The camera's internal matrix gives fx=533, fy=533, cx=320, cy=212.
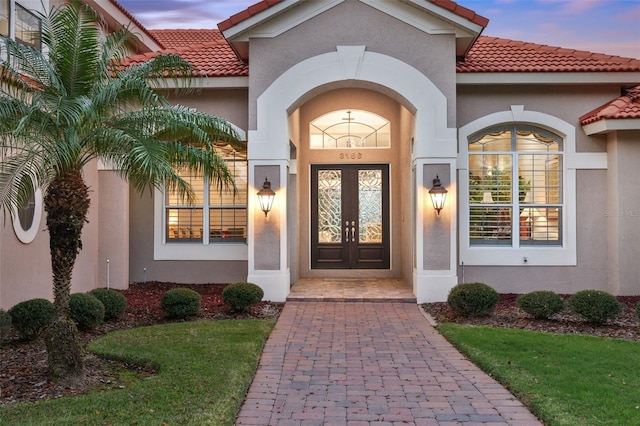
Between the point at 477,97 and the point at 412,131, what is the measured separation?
64.6 inches

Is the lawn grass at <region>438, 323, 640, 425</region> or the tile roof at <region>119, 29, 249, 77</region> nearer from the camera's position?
the lawn grass at <region>438, 323, 640, 425</region>

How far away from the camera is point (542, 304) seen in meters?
9.02

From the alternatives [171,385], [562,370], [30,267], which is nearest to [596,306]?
[562,370]

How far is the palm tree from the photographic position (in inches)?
233

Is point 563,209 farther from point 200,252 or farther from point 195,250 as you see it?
point 195,250

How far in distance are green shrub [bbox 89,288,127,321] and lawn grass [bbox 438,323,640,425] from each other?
17.7ft

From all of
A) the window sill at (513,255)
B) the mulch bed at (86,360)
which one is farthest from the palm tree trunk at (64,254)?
the window sill at (513,255)

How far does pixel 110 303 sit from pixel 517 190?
29.1ft

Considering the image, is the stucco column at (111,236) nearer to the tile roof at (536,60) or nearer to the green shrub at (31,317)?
the green shrub at (31,317)

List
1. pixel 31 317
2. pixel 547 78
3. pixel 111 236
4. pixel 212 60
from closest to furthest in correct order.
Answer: pixel 31 317 → pixel 547 78 → pixel 111 236 → pixel 212 60

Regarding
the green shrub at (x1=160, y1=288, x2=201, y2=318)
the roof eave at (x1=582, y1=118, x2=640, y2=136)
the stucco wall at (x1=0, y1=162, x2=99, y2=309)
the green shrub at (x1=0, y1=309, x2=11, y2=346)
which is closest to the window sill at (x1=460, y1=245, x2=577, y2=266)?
the roof eave at (x1=582, y1=118, x2=640, y2=136)

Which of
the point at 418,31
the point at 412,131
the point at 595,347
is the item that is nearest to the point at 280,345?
the point at 595,347

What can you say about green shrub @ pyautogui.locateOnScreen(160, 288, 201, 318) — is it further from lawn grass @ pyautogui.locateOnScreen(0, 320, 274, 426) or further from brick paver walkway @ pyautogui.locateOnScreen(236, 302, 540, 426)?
brick paver walkway @ pyautogui.locateOnScreen(236, 302, 540, 426)

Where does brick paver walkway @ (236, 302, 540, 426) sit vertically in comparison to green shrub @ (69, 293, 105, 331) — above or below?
below
